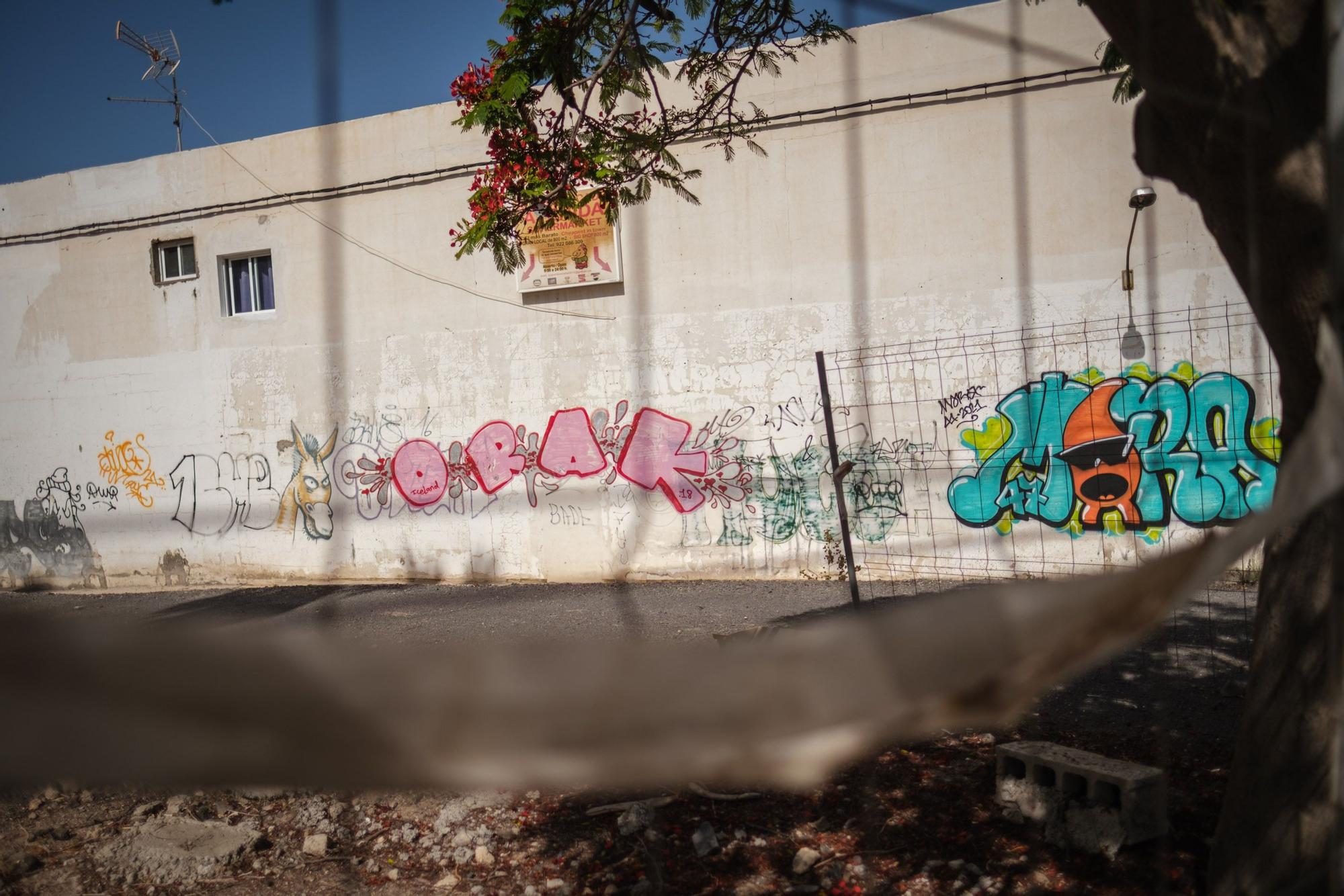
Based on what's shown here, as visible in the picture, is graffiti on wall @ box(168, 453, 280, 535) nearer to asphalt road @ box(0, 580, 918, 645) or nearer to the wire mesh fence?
asphalt road @ box(0, 580, 918, 645)

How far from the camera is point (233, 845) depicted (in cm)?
317

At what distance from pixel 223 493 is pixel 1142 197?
10.1 m

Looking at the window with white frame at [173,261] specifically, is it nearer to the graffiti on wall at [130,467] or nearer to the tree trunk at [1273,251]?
the graffiti on wall at [130,467]

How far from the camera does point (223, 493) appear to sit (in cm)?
1060

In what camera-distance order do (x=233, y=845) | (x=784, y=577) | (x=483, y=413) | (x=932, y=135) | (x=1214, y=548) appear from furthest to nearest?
(x=483, y=413)
(x=784, y=577)
(x=932, y=135)
(x=233, y=845)
(x=1214, y=548)

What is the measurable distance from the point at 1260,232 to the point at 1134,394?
6.13m

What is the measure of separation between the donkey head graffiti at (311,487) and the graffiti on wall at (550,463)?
19cm

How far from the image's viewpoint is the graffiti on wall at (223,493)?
34.2 feet

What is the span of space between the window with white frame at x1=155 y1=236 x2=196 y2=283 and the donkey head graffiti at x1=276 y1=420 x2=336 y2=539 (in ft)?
7.85

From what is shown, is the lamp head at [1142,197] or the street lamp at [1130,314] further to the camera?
the street lamp at [1130,314]

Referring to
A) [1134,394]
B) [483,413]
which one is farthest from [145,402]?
[1134,394]

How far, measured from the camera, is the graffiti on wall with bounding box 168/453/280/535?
10.4m

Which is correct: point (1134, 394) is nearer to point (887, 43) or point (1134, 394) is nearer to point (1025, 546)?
point (1025, 546)

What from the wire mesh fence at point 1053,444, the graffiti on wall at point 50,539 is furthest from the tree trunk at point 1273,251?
the graffiti on wall at point 50,539
